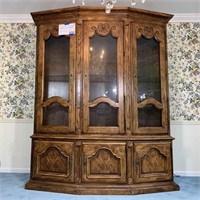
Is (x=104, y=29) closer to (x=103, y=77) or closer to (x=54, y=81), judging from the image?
(x=103, y=77)

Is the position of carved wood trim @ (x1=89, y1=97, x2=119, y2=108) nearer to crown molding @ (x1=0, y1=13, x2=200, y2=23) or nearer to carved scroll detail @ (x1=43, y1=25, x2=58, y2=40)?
carved scroll detail @ (x1=43, y1=25, x2=58, y2=40)

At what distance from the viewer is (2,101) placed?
3.21 meters

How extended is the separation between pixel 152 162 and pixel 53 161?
1.14m

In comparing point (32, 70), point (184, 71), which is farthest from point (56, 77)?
point (184, 71)

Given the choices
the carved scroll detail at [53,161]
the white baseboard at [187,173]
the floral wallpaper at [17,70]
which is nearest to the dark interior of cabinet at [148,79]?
the carved scroll detail at [53,161]

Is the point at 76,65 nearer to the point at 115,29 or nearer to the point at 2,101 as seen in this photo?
the point at 115,29

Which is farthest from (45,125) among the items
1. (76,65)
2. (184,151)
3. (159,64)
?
(184,151)

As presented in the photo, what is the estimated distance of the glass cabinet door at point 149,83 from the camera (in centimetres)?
245

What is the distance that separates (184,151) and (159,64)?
1.41 metres

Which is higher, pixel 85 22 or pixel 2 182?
pixel 85 22

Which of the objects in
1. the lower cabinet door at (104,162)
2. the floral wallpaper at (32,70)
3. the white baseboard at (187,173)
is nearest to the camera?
the lower cabinet door at (104,162)

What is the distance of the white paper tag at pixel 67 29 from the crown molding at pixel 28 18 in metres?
1.13

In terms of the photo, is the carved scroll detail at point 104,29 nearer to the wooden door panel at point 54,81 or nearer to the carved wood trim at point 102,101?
the wooden door panel at point 54,81

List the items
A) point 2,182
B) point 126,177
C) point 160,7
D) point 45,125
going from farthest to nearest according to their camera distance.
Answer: point 160,7
point 2,182
point 45,125
point 126,177
